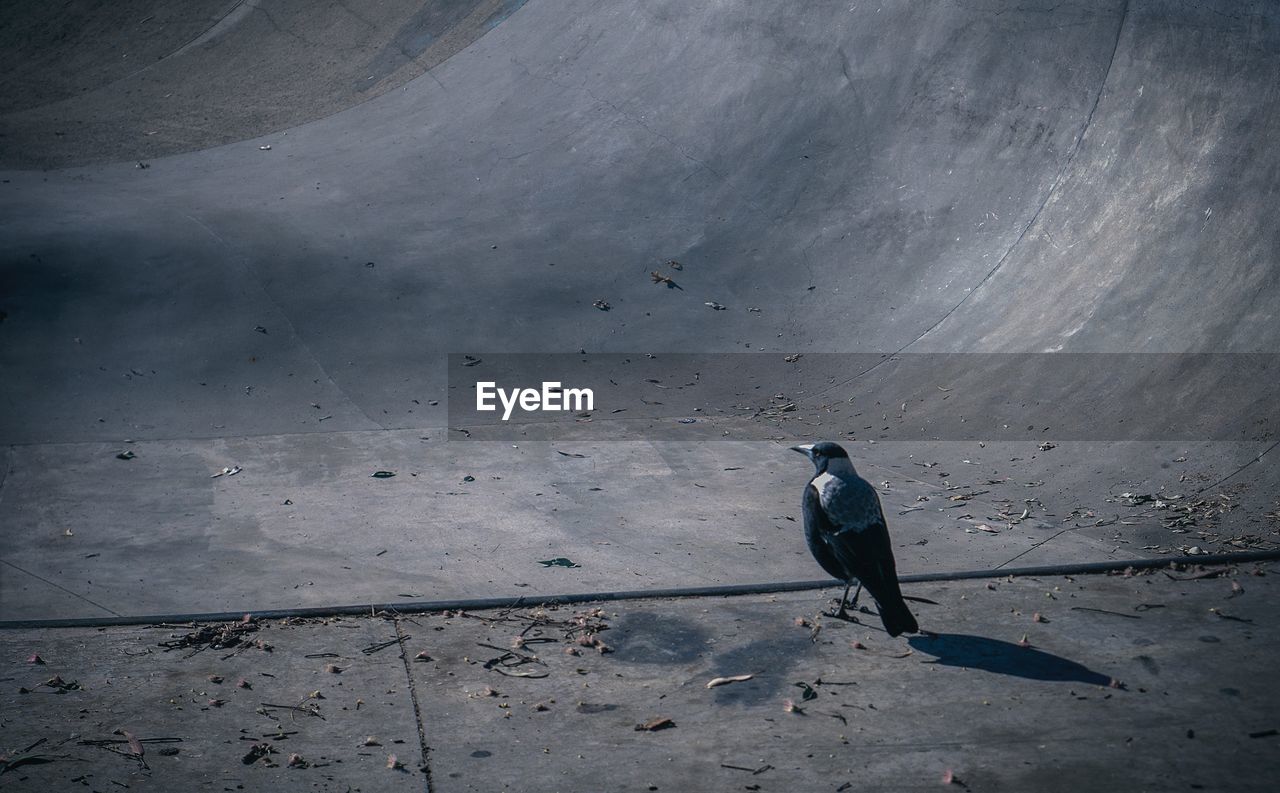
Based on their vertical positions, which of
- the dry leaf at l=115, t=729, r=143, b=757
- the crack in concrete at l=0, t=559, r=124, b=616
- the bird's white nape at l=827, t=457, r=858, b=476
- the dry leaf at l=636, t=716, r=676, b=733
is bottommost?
the dry leaf at l=636, t=716, r=676, b=733

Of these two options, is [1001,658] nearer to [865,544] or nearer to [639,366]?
[865,544]

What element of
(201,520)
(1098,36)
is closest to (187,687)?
(201,520)

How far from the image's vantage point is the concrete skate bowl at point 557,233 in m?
6.31

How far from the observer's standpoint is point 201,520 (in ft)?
19.3

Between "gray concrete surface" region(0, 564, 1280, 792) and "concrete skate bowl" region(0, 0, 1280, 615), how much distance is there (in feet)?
1.79

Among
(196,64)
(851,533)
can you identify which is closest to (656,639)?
(851,533)

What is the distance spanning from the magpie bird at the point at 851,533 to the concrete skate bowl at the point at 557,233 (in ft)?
3.15

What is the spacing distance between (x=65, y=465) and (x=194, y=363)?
1.34 meters

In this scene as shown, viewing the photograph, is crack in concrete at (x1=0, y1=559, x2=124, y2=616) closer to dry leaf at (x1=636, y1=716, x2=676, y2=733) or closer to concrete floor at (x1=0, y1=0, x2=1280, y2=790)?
concrete floor at (x1=0, y1=0, x2=1280, y2=790)

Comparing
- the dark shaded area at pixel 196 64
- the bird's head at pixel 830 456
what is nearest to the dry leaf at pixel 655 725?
the bird's head at pixel 830 456

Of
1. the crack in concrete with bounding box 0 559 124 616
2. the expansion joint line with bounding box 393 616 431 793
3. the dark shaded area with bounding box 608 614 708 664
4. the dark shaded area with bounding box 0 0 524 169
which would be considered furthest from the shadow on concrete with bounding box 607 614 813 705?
the dark shaded area with bounding box 0 0 524 169

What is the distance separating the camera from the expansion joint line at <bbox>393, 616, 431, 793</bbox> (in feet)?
11.7

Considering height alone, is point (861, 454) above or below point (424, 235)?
below

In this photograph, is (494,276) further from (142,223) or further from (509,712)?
(509,712)
